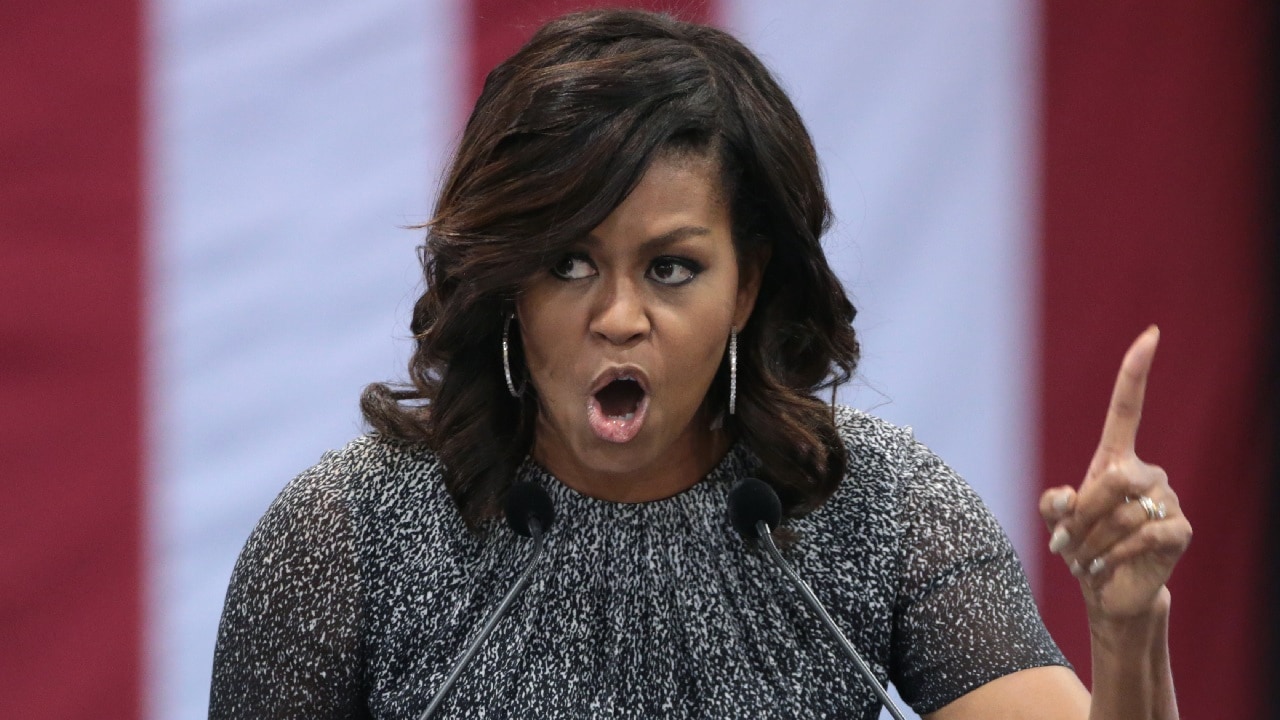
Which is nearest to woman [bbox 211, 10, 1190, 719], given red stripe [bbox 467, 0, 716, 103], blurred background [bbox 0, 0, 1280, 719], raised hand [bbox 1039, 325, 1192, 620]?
raised hand [bbox 1039, 325, 1192, 620]

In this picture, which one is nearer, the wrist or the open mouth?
the wrist

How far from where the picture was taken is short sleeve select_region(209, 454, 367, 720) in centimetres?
133

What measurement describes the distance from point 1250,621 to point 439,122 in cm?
145

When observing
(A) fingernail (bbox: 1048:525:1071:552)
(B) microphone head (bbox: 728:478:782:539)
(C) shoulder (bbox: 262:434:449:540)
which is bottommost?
(C) shoulder (bbox: 262:434:449:540)

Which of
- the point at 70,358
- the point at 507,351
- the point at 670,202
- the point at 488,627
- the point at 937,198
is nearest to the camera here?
the point at 488,627

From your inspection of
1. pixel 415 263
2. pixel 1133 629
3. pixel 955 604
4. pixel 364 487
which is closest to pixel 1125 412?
pixel 1133 629

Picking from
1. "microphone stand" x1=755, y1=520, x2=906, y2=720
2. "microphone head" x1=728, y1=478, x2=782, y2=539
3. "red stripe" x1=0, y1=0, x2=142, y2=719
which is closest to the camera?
"microphone stand" x1=755, y1=520, x2=906, y2=720

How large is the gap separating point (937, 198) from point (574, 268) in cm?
103

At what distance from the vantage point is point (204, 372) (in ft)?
6.14

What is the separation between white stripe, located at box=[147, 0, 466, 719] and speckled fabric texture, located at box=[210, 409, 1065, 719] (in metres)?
0.50

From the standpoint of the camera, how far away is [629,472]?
1.39 metres

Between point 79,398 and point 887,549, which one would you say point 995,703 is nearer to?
point 887,549

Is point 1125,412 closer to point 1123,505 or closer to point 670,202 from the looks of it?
point 1123,505

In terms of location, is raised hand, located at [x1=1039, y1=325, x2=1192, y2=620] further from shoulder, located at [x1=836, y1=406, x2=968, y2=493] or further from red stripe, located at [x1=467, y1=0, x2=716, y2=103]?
red stripe, located at [x1=467, y1=0, x2=716, y2=103]
